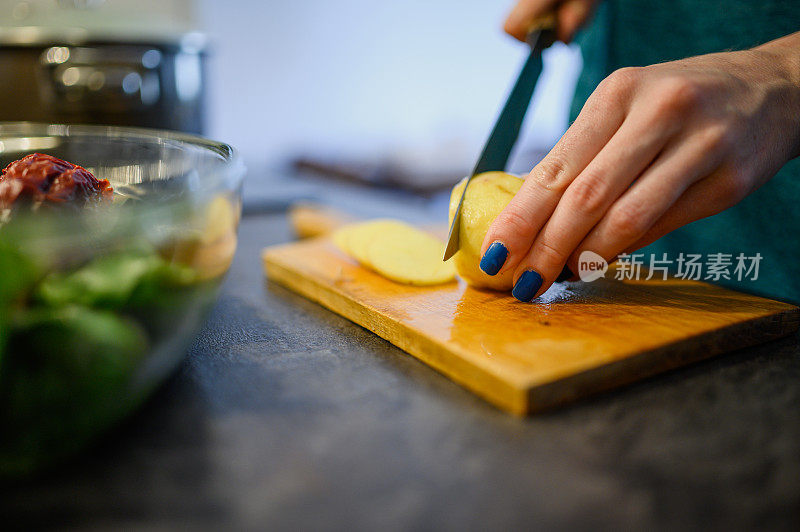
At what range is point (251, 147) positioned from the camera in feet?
11.1

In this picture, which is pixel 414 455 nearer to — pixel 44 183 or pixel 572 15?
pixel 44 183

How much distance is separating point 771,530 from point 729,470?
0.21 feet

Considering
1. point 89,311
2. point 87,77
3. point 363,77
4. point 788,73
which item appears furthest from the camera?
point 363,77

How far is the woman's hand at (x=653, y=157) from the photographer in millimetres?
620

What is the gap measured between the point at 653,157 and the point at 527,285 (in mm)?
193

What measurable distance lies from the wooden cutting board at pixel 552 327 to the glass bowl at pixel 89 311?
0.25 meters

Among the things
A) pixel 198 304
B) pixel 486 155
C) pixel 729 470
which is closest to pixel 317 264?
pixel 486 155

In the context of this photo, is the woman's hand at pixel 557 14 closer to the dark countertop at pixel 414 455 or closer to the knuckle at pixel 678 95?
the knuckle at pixel 678 95

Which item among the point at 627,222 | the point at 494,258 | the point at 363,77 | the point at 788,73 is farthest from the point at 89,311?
the point at 363,77

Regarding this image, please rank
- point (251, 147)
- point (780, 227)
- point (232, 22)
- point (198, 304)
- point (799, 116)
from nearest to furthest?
1. point (198, 304)
2. point (799, 116)
3. point (780, 227)
4. point (232, 22)
5. point (251, 147)

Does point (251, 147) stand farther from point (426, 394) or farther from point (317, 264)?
point (426, 394)

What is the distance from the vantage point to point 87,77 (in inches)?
50.1

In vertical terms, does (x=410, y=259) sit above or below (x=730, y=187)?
below

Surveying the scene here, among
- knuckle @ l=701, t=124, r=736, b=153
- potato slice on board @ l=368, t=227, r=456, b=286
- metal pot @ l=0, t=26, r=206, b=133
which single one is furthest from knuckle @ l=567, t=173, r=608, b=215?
metal pot @ l=0, t=26, r=206, b=133
